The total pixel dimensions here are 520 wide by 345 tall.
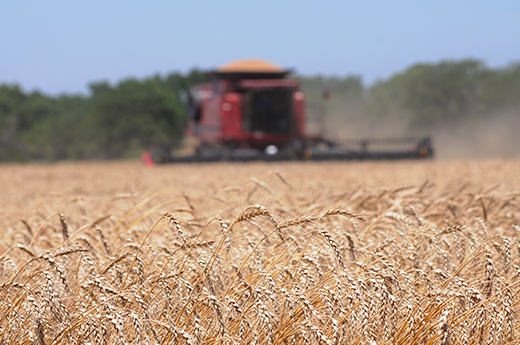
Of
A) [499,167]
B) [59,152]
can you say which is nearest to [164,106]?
[59,152]

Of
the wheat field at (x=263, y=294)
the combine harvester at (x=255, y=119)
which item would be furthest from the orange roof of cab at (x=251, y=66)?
the wheat field at (x=263, y=294)

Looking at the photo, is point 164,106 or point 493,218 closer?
point 493,218

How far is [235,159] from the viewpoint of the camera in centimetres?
1856

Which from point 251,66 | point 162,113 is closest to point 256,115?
point 251,66

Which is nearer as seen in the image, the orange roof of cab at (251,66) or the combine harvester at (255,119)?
the combine harvester at (255,119)

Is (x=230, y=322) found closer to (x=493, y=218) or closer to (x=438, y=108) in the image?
(x=493, y=218)

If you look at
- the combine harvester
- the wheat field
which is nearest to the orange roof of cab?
the combine harvester

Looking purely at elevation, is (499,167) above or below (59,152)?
above

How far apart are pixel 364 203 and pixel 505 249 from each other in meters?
2.43

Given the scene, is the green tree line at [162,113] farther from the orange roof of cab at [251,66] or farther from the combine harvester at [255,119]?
the combine harvester at [255,119]

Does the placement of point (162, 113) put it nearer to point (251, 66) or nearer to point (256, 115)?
point (251, 66)

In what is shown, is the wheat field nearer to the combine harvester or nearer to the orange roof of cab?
the combine harvester

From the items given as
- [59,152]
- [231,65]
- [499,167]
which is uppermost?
[231,65]

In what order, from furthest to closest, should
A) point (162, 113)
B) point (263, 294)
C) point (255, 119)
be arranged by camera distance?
1. point (162, 113)
2. point (255, 119)
3. point (263, 294)
